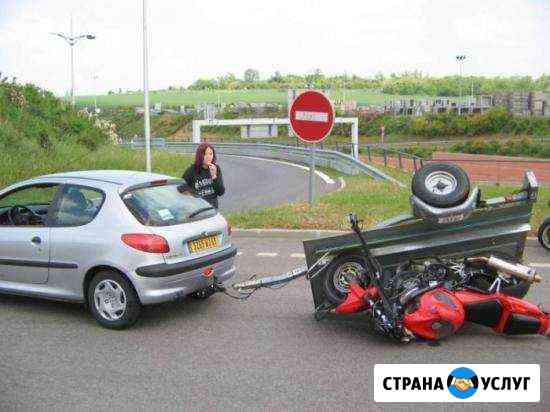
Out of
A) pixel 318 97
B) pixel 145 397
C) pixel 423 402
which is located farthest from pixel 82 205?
pixel 318 97

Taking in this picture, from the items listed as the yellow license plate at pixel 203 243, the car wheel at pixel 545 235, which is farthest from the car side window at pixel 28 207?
the car wheel at pixel 545 235

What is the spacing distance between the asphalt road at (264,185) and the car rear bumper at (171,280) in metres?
8.39

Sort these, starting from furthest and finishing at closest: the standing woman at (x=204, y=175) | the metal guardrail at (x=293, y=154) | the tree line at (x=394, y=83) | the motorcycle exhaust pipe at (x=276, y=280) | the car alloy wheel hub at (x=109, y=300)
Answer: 1. the tree line at (x=394, y=83)
2. the metal guardrail at (x=293, y=154)
3. the standing woman at (x=204, y=175)
4. the motorcycle exhaust pipe at (x=276, y=280)
5. the car alloy wheel hub at (x=109, y=300)

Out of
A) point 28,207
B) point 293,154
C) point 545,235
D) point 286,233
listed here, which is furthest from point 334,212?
point 293,154

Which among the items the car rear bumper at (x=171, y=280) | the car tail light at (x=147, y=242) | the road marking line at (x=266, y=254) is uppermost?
the car tail light at (x=147, y=242)

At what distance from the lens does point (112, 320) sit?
664cm

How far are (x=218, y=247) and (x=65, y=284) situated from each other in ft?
4.94

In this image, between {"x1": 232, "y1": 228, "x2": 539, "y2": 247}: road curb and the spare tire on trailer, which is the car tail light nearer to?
the spare tire on trailer

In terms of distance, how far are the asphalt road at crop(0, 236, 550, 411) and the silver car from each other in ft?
1.08

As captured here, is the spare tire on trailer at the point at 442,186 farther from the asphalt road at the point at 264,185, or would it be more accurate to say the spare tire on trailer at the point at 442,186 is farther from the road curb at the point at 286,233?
the asphalt road at the point at 264,185

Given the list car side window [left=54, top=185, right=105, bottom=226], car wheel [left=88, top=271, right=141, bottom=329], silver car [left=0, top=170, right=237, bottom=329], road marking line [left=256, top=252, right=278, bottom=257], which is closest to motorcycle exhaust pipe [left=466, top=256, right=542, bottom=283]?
silver car [left=0, top=170, right=237, bottom=329]

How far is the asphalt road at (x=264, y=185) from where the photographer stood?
17109 millimetres

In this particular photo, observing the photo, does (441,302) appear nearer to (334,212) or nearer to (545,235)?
(545,235)

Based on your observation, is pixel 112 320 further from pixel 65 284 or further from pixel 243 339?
pixel 243 339
